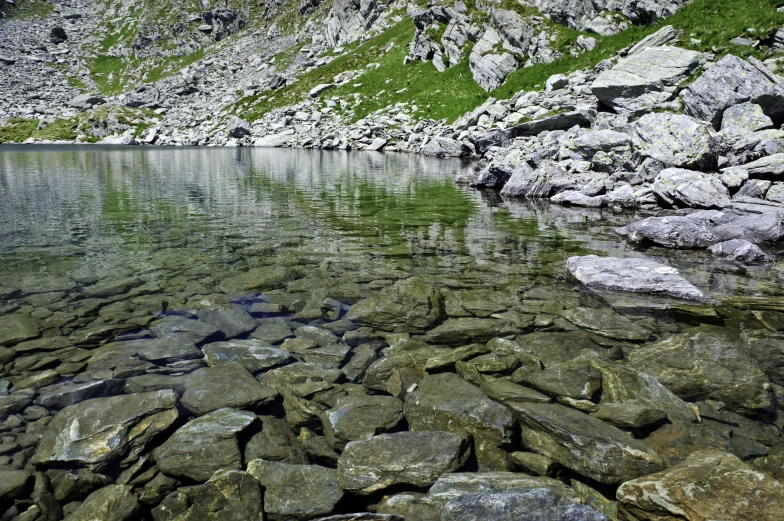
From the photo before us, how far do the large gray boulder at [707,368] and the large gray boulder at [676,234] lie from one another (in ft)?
26.6

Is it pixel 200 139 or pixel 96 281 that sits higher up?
pixel 200 139

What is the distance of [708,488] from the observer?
164 inches

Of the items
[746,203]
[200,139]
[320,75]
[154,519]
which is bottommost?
[154,519]

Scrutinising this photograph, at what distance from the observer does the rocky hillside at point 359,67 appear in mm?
67062

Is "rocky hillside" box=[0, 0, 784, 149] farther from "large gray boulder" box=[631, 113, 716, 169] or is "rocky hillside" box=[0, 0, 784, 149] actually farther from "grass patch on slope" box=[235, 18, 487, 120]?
"large gray boulder" box=[631, 113, 716, 169]

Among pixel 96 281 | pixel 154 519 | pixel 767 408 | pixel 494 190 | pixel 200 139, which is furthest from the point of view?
pixel 200 139

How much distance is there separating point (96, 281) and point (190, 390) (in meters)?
6.47

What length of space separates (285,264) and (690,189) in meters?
18.6

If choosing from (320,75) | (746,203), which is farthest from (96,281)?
(320,75)

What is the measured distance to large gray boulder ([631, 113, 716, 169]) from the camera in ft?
74.3

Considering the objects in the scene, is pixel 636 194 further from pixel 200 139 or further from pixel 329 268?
pixel 200 139

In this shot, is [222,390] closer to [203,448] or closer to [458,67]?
[203,448]

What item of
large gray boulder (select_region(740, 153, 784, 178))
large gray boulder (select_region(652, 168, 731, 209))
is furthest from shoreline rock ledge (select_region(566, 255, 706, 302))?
large gray boulder (select_region(740, 153, 784, 178))

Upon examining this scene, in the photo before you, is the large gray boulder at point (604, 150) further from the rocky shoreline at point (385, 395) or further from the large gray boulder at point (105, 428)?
the large gray boulder at point (105, 428)
